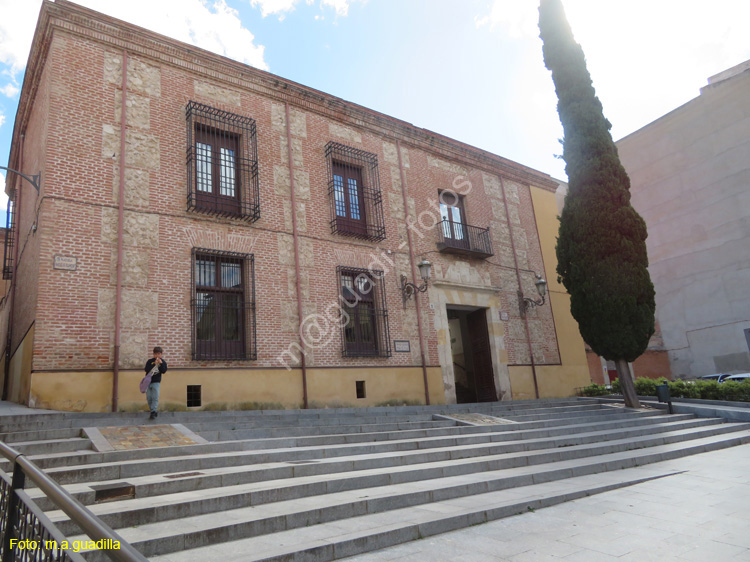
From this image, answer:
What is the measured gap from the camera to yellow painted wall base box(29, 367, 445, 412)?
8117mm

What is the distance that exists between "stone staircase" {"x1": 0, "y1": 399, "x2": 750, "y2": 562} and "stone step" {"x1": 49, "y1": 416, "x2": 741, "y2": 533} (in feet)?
0.03

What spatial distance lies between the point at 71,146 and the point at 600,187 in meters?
11.5

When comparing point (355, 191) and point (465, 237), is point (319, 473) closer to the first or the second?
point (355, 191)

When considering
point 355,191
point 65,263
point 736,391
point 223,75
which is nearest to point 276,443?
point 65,263

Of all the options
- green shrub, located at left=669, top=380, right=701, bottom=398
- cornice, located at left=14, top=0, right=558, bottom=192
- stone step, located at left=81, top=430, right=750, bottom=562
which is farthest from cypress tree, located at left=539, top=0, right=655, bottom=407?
stone step, located at left=81, top=430, right=750, bottom=562

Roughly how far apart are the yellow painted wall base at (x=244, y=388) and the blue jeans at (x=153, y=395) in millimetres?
1041

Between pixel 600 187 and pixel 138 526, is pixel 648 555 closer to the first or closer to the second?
pixel 138 526

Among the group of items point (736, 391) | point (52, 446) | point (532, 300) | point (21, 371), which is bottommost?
point (736, 391)

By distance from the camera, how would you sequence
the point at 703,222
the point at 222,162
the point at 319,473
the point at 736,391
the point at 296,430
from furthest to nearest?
the point at 703,222
the point at 736,391
the point at 222,162
the point at 296,430
the point at 319,473

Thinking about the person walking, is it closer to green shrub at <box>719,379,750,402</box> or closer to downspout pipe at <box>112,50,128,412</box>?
downspout pipe at <box>112,50,128,412</box>

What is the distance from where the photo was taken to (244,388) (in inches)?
384

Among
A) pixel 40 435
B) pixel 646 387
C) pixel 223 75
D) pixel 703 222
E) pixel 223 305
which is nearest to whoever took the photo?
pixel 40 435

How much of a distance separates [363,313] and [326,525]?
8157mm

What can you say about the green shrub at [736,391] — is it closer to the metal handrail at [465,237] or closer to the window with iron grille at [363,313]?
the metal handrail at [465,237]
